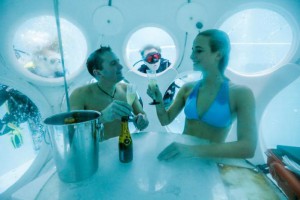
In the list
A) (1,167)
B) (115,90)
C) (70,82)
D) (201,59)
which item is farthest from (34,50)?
(201,59)

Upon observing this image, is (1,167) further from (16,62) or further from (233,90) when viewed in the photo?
(233,90)

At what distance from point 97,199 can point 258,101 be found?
2.16 metres

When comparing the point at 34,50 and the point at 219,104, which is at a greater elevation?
the point at 34,50

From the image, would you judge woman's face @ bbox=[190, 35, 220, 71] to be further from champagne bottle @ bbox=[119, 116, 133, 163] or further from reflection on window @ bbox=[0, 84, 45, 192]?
reflection on window @ bbox=[0, 84, 45, 192]

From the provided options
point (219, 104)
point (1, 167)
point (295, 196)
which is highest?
point (219, 104)

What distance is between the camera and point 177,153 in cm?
90

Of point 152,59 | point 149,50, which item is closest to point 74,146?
point 152,59

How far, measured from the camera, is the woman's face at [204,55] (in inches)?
52.9

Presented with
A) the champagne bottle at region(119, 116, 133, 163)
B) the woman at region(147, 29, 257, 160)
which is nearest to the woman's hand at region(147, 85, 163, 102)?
the woman at region(147, 29, 257, 160)

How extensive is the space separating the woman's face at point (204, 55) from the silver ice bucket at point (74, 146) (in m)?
0.89

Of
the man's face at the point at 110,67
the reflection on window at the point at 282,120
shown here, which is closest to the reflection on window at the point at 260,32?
the reflection on window at the point at 282,120

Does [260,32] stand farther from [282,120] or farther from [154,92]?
[154,92]

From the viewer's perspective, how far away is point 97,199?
2.20 feet

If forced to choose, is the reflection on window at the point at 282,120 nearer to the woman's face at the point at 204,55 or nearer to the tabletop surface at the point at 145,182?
the woman's face at the point at 204,55
